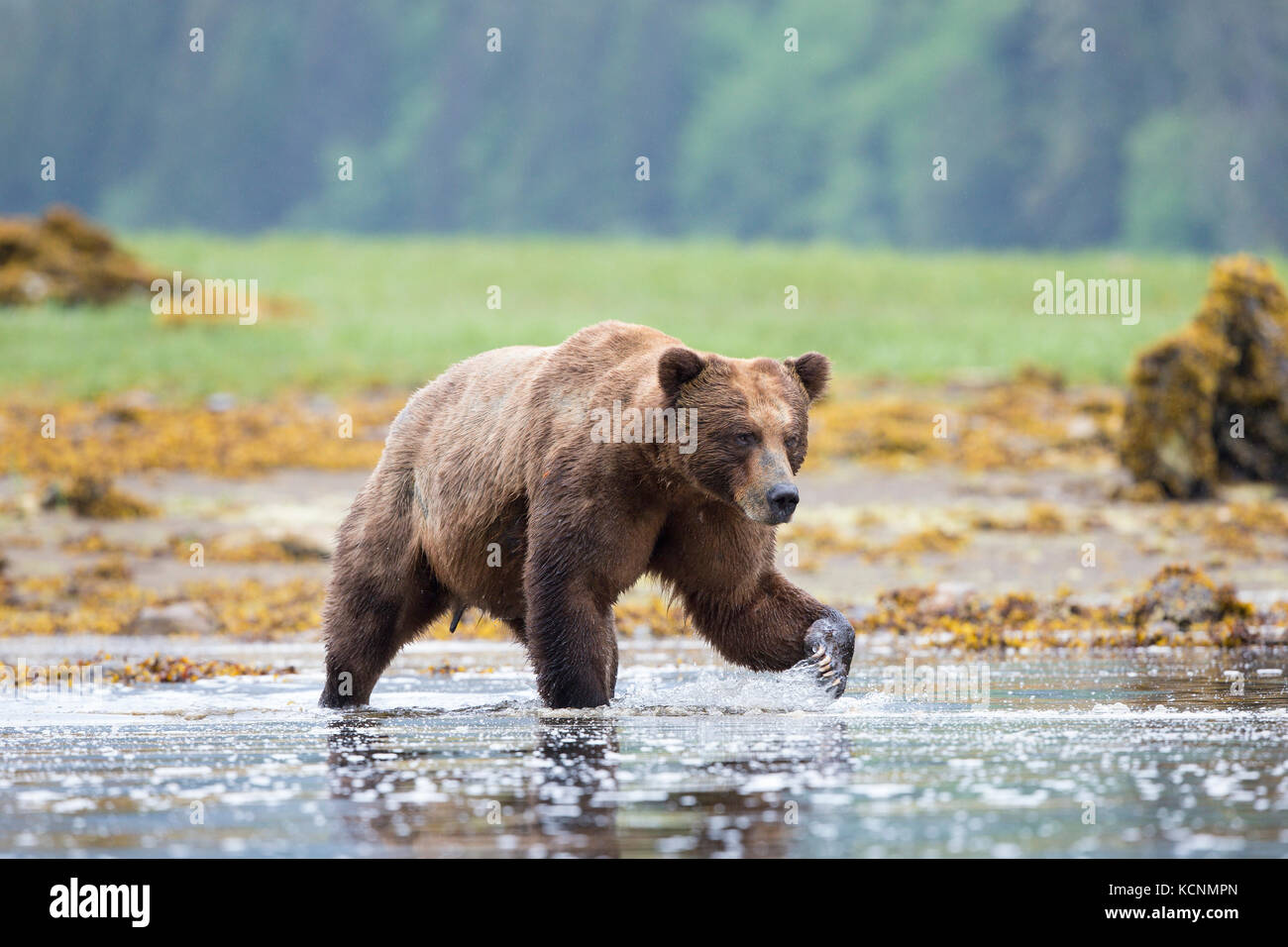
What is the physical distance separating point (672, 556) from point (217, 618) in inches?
199

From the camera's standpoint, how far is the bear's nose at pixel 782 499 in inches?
257

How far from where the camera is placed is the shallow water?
4.99 metres

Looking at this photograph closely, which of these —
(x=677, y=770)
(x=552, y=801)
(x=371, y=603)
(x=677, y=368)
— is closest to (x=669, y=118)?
(x=371, y=603)

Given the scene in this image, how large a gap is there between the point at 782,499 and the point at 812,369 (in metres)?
0.90

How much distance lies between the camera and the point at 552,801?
5492mm

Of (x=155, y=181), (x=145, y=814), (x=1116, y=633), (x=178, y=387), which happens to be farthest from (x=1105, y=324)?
(x=155, y=181)

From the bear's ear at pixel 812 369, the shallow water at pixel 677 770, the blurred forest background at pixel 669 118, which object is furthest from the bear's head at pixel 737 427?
the blurred forest background at pixel 669 118

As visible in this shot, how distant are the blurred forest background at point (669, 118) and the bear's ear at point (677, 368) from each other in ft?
142

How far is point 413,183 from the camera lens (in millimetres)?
61188

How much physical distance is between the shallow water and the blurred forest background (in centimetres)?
4251

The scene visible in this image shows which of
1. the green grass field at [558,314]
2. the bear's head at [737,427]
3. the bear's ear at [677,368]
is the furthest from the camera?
the green grass field at [558,314]

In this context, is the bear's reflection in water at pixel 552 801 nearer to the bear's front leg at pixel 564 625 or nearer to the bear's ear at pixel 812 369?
the bear's front leg at pixel 564 625

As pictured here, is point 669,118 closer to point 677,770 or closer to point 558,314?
point 558,314
